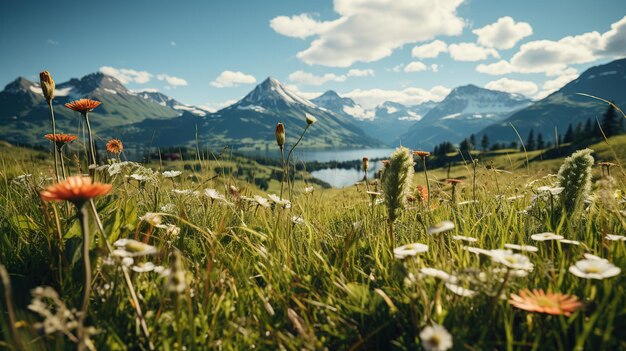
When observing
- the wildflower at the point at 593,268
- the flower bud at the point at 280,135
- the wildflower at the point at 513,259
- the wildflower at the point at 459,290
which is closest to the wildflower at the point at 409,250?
the wildflower at the point at 459,290

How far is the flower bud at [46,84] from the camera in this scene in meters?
3.45

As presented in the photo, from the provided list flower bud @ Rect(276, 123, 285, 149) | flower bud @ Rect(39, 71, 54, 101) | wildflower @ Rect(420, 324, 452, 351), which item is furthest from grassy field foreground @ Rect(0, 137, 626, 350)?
flower bud @ Rect(39, 71, 54, 101)

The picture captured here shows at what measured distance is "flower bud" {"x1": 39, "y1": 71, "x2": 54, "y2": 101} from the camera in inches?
Answer: 136

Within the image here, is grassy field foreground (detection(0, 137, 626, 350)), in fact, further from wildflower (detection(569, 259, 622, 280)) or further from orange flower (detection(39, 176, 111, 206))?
orange flower (detection(39, 176, 111, 206))

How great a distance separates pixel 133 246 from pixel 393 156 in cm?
196

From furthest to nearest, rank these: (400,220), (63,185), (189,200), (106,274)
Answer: (189,200)
(400,220)
(106,274)
(63,185)

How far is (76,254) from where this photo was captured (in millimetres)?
2359

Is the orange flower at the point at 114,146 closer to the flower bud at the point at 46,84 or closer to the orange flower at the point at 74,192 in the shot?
the flower bud at the point at 46,84

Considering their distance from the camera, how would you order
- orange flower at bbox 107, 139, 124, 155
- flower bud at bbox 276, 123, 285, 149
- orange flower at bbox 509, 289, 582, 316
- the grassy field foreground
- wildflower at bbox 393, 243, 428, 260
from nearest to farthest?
orange flower at bbox 509, 289, 582, 316 → the grassy field foreground → wildflower at bbox 393, 243, 428, 260 → flower bud at bbox 276, 123, 285, 149 → orange flower at bbox 107, 139, 124, 155

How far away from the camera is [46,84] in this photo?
137 inches

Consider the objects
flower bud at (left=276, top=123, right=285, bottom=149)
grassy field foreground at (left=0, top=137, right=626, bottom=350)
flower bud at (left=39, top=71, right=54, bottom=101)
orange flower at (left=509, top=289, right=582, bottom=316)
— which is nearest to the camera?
orange flower at (left=509, top=289, right=582, bottom=316)

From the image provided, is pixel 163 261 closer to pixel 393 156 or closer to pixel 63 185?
pixel 63 185

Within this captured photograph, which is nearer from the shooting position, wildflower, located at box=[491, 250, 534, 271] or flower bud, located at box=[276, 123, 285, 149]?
wildflower, located at box=[491, 250, 534, 271]

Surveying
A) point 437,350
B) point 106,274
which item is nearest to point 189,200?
point 106,274
